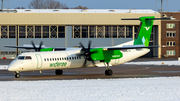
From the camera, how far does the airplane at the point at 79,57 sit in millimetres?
29188

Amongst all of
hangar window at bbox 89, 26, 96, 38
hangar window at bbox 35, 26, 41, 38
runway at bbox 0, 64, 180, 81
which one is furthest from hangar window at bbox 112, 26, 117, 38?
runway at bbox 0, 64, 180, 81

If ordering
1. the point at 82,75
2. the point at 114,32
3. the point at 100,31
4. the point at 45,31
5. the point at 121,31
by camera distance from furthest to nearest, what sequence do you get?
the point at 121,31 → the point at 114,32 → the point at 100,31 → the point at 45,31 → the point at 82,75

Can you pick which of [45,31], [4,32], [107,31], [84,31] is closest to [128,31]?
[107,31]

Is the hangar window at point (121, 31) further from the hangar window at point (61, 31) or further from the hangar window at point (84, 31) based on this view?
the hangar window at point (61, 31)

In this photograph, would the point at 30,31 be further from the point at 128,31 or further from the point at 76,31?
the point at 128,31

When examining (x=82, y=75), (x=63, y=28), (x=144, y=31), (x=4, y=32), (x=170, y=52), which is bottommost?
(x=82, y=75)

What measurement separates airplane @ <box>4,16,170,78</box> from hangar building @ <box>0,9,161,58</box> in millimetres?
44043

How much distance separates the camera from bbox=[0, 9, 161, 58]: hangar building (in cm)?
7950

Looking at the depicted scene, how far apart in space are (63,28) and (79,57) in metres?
49.7

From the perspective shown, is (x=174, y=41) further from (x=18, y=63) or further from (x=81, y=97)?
(x=81, y=97)

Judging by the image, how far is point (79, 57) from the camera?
32.3 metres

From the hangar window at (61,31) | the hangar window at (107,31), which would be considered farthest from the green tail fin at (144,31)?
the hangar window at (61,31)

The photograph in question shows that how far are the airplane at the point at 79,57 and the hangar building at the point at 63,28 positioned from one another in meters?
44.0

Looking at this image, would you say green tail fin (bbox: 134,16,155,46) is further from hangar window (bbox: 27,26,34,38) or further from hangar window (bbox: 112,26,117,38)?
hangar window (bbox: 27,26,34,38)
